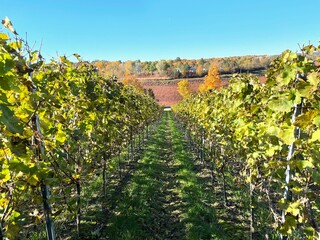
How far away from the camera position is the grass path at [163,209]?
18.6 ft

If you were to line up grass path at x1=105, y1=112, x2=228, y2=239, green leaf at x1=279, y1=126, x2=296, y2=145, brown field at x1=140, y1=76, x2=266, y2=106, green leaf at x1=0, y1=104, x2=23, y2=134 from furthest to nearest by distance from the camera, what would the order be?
brown field at x1=140, y1=76, x2=266, y2=106
grass path at x1=105, y1=112, x2=228, y2=239
green leaf at x1=279, y1=126, x2=296, y2=145
green leaf at x1=0, y1=104, x2=23, y2=134

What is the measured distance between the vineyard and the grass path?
3 centimetres

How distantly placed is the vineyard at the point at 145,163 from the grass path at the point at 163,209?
0.10 feet

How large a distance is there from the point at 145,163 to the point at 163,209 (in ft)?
14.4

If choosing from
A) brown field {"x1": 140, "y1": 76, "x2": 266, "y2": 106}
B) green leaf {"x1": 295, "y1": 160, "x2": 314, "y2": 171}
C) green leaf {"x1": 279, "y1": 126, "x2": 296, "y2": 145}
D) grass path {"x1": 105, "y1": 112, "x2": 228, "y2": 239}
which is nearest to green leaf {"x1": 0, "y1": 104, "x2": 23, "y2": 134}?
green leaf {"x1": 279, "y1": 126, "x2": 296, "y2": 145}

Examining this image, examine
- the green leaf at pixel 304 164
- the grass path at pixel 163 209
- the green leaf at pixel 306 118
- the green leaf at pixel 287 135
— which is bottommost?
the grass path at pixel 163 209

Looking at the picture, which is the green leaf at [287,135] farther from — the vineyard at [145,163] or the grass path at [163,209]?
the grass path at [163,209]

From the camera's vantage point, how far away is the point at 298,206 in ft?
8.41

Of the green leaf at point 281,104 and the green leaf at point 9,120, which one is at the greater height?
the green leaf at point 9,120

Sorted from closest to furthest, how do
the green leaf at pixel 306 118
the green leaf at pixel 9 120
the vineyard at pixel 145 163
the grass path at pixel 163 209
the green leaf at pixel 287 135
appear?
the green leaf at pixel 9 120 → the green leaf at pixel 306 118 → the green leaf at pixel 287 135 → the vineyard at pixel 145 163 → the grass path at pixel 163 209

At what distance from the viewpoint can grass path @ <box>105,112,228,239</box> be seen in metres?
5.68

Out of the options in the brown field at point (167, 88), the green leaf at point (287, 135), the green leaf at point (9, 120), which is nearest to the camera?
the green leaf at point (9, 120)

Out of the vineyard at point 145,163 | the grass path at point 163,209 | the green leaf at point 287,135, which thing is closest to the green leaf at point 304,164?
the vineyard at point 145,163

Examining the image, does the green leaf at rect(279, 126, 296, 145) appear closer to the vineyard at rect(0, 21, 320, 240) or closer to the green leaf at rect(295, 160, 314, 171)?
the vineyard at rect(0, 21, 320, 240)
